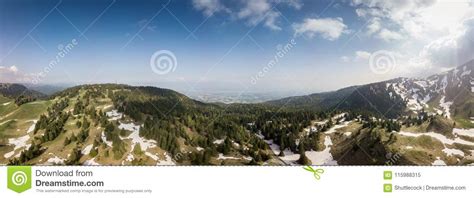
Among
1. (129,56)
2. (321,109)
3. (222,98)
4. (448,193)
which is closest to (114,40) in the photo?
(129,56)

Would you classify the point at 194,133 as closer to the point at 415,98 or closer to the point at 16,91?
the point at 16,91

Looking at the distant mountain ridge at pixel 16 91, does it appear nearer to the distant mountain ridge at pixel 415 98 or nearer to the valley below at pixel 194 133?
the valley below at pixel 194 133

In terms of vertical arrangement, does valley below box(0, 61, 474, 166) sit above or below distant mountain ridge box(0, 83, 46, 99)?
below

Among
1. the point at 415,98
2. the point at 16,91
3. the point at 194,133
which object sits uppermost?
the point at 16,91

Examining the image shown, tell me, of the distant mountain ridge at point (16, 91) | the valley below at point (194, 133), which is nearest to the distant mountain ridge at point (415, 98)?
the valley below at point (194, 133)

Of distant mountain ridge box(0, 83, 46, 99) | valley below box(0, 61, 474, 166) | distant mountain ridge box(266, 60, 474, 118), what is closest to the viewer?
valley below box(0, 61, 474, 166)

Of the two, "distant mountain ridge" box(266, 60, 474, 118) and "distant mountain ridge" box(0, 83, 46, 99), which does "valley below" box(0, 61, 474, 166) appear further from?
"distant mountain ridge" box(266, 60, 474, 118)

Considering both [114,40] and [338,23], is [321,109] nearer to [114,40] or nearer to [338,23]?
[338,23]

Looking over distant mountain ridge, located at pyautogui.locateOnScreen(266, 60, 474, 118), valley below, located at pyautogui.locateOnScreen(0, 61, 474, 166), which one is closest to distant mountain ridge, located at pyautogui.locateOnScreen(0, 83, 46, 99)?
valley below, located at pyautogui.locateOnScreen(0, 61, 474, 166)

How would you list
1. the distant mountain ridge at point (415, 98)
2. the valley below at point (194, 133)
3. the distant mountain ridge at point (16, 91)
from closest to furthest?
the valley below at point (194, 133), the distant mountain ridge at point (16, 91), the distant mountain ridge at point (415, 98)

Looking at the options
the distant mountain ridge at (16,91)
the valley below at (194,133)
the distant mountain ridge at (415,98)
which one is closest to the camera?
the valley below at (194,133)

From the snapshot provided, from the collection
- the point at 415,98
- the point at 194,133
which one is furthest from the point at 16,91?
the point at 415,98

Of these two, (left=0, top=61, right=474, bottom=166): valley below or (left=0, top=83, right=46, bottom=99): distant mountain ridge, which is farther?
(left=0, top=83, right=46, bottom=99): distant mountain ridge
